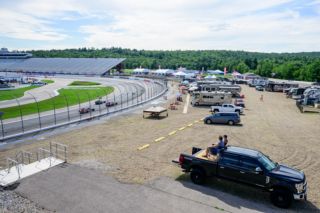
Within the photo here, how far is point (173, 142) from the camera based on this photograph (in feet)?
78.5

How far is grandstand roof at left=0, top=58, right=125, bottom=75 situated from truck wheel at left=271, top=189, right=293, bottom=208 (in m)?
129

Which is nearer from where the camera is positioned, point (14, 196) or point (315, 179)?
point (14, 196)

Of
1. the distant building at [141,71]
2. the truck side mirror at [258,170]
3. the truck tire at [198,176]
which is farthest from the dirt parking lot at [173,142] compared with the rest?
the distant building at [141,71]

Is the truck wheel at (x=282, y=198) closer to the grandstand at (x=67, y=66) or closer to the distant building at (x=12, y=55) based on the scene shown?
the grandstand at (x=67, y=66)

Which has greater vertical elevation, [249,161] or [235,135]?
[249,161]

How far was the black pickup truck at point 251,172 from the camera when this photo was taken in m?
12.8

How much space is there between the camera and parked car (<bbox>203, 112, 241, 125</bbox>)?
31.9m

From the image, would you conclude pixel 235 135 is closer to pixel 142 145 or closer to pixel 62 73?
pixel 142 145

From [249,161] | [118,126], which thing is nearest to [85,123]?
[118,126]

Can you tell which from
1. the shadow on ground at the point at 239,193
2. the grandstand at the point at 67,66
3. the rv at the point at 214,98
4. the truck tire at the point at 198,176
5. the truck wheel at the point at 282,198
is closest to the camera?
the truck wheel at the point at 282,198

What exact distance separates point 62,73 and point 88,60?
62.9 ft

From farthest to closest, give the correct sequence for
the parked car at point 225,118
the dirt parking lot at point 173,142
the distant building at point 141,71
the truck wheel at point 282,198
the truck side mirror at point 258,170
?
the distant building at point 141,71 < the parked car at point 225,118 < the dirt parking lot at point 173,142 < the truck side mirror at point 258,170 < the truck wheel at point 282,198

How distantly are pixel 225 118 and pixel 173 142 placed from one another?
10415 mm

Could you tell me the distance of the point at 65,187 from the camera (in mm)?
14602
